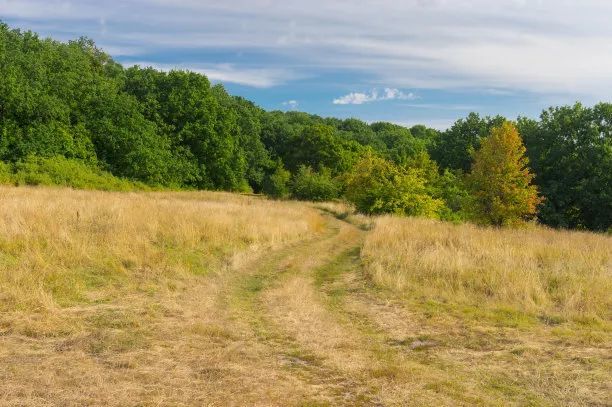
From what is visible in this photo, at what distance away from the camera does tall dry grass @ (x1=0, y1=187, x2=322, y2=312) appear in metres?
8.77

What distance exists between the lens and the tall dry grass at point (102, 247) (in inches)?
345

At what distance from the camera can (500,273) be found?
1132 cm

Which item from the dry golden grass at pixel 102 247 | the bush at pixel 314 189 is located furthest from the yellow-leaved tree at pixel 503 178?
the bush at pixel 314 189

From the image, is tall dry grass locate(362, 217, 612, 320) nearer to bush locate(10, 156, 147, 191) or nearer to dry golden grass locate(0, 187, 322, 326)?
dry golden grass locate(0, 187, 322, 326)

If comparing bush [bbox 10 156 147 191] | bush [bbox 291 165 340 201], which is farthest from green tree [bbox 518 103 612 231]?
bush [bbox 10 156 147 191]

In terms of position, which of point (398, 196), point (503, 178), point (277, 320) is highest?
point (503, 178)

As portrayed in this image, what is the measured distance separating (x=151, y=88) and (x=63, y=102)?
14655mm

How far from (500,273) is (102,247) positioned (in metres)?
9.37

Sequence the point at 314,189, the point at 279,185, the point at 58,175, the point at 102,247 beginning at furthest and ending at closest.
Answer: the point at 279,185 → the point at 314,189 → the point at 58,175 → the point at 102,247

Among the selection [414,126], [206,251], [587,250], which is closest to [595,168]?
[587,250]

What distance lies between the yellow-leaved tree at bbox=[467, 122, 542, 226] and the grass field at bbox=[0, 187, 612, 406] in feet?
41.9

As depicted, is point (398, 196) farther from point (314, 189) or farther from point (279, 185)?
point (279, 185)

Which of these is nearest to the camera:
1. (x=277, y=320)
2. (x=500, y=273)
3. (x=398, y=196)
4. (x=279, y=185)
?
(x=277, y=320)

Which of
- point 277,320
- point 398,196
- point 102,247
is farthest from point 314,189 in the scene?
point 277,320
